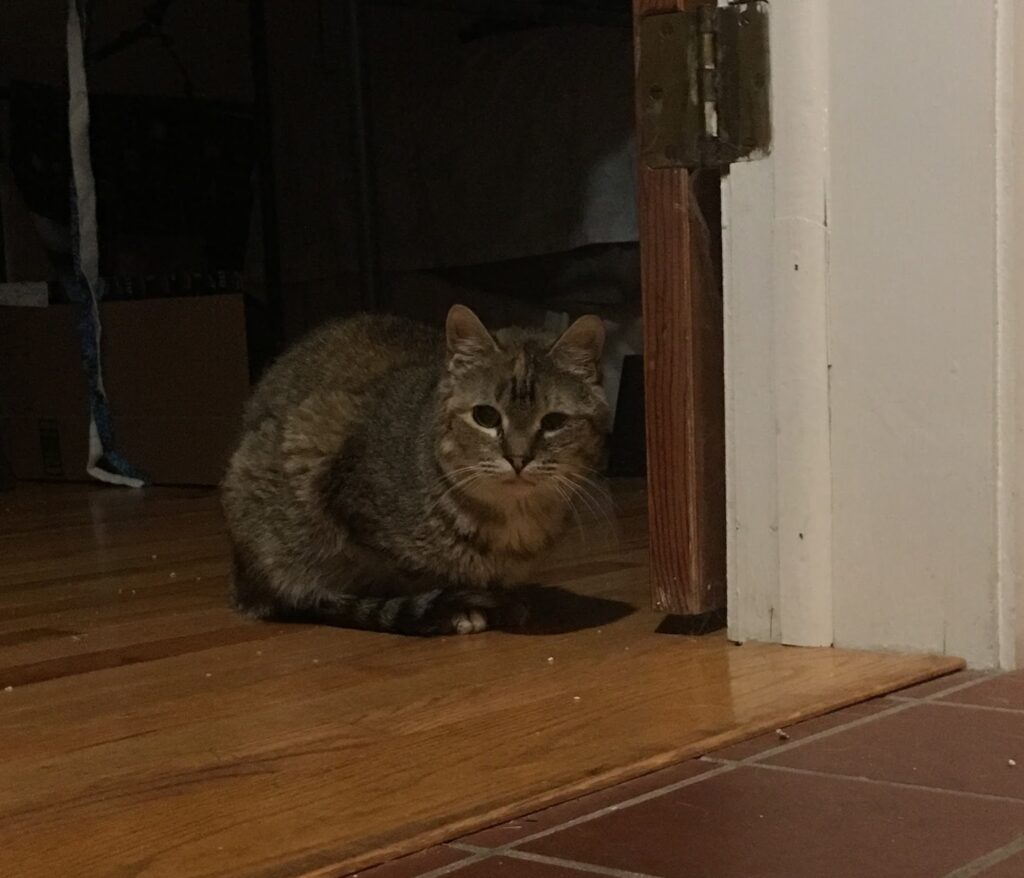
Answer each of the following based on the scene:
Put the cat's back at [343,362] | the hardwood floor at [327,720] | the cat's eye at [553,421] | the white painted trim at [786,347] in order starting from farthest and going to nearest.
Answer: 1. the cat's back at [343,362]
2. the cat's eye at [553,421]
3. the white painted trim at [786,347]
4. the hardwood floor at [327,720]

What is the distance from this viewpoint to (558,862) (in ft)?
2.84

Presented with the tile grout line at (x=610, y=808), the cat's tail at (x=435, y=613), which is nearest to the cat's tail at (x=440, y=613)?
the cat's tail at (x=435, y=613)

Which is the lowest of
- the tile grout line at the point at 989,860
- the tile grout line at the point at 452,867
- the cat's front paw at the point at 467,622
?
the cat's front paw at the point at 467,622

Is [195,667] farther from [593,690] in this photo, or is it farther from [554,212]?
[554,212]

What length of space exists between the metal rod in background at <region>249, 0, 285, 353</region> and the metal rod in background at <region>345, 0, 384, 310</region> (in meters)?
0.27

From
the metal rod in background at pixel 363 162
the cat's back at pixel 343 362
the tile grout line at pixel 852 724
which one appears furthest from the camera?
the metal rod in background at pixel 363 162

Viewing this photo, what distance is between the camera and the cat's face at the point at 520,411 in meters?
1.77

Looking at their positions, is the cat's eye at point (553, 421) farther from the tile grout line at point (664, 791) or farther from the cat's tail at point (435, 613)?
the tile grout line at point (664, 791)

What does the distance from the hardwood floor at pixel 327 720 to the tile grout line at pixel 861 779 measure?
0.04 m

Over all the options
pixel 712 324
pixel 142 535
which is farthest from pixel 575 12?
pixel 712 324

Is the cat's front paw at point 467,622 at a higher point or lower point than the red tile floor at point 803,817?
lower

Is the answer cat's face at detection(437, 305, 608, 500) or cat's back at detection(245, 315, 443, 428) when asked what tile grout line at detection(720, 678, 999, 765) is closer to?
cat's face at detection(437, 305, 608, 500)

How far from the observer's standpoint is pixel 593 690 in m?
1.33

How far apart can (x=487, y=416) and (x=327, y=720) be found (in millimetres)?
627
